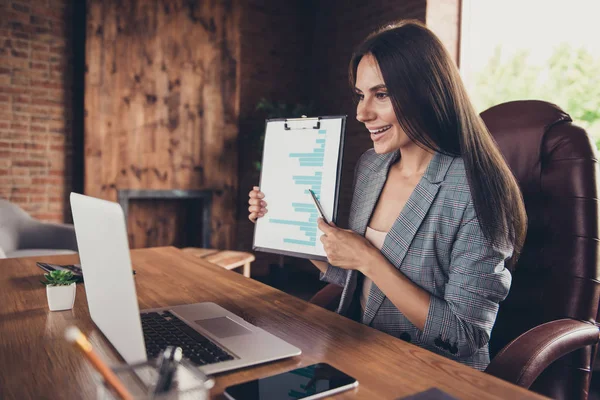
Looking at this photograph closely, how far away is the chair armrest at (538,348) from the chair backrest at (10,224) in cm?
319

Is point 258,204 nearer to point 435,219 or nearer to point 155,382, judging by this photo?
point 435,219

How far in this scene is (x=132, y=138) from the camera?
14.8 ft

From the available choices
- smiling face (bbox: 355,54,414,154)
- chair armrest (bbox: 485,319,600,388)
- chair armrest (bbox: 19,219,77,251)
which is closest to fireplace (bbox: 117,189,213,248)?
chair armrest (bbox: 19,219,77,251)

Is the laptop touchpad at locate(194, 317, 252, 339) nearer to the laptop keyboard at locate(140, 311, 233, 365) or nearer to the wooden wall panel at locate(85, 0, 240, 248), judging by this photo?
the laptop keyboard at locate(140, 311, 233, 365)

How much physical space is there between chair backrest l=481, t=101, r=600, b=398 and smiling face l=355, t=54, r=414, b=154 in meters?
0.40

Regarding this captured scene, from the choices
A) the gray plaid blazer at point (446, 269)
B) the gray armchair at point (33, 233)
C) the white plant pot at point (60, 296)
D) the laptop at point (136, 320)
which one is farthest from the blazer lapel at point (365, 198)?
the gray armchair at point (33, 233)

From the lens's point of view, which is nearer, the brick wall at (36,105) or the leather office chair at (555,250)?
Answer: the leather office chair at (555,250)

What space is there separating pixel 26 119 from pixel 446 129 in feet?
13.7

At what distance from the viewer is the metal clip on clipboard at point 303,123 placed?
135cm

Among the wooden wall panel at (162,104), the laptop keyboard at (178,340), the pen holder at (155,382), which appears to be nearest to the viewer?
the pen holder at (155,382)

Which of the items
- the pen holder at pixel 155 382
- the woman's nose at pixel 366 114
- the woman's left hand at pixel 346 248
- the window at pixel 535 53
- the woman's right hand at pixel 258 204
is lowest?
the pen holder at pixel 155 382

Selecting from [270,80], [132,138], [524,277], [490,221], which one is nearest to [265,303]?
[490,221]

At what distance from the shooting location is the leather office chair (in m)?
1.28

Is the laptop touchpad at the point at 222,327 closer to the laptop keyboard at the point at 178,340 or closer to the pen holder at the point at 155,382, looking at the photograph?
the laptop keyboard at the point at 178,340
